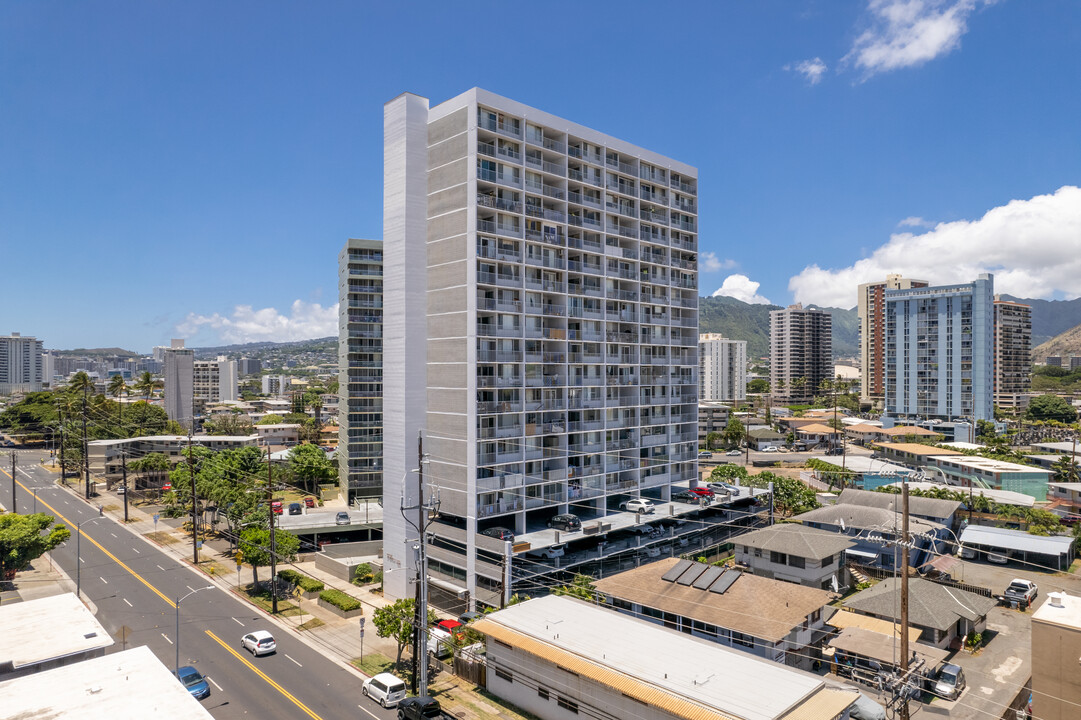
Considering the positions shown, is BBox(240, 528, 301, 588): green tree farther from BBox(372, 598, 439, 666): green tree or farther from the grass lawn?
BBox(372, 598, 439, 666): green tree

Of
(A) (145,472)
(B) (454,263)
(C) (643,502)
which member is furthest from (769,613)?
(A) (145,472)

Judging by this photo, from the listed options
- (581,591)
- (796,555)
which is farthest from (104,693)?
(796,555)

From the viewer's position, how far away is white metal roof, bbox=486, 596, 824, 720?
90.5 feet

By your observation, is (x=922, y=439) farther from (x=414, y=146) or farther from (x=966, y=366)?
(x=414, y=146)

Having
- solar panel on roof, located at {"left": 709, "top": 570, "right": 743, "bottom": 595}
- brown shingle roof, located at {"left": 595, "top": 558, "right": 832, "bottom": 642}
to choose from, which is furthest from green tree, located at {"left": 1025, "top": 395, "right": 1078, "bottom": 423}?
solar panel on roof, located at {"left": 709, "top": 570, "right": 743, "bottom": 595}

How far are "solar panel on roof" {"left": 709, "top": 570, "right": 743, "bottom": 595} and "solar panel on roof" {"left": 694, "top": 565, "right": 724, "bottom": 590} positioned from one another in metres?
0.37

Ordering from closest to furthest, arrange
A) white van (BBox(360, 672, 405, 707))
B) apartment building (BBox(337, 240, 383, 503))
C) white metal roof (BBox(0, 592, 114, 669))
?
white metal roof (BBox(0, 592, 114, 669)) → white van (BBox(360, 672, 405, 707)) → apartment building (BBox(337, 240, 383, 503))

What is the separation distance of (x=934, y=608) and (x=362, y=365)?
74.1 meters

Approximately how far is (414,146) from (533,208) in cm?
1185

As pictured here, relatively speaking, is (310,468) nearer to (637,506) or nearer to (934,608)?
(637,506)

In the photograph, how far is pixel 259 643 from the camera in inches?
1710

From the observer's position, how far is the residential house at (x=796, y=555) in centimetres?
5350

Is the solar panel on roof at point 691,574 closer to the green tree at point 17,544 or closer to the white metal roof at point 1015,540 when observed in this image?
the white metal roof at point 1015,540

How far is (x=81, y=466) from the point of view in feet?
356
